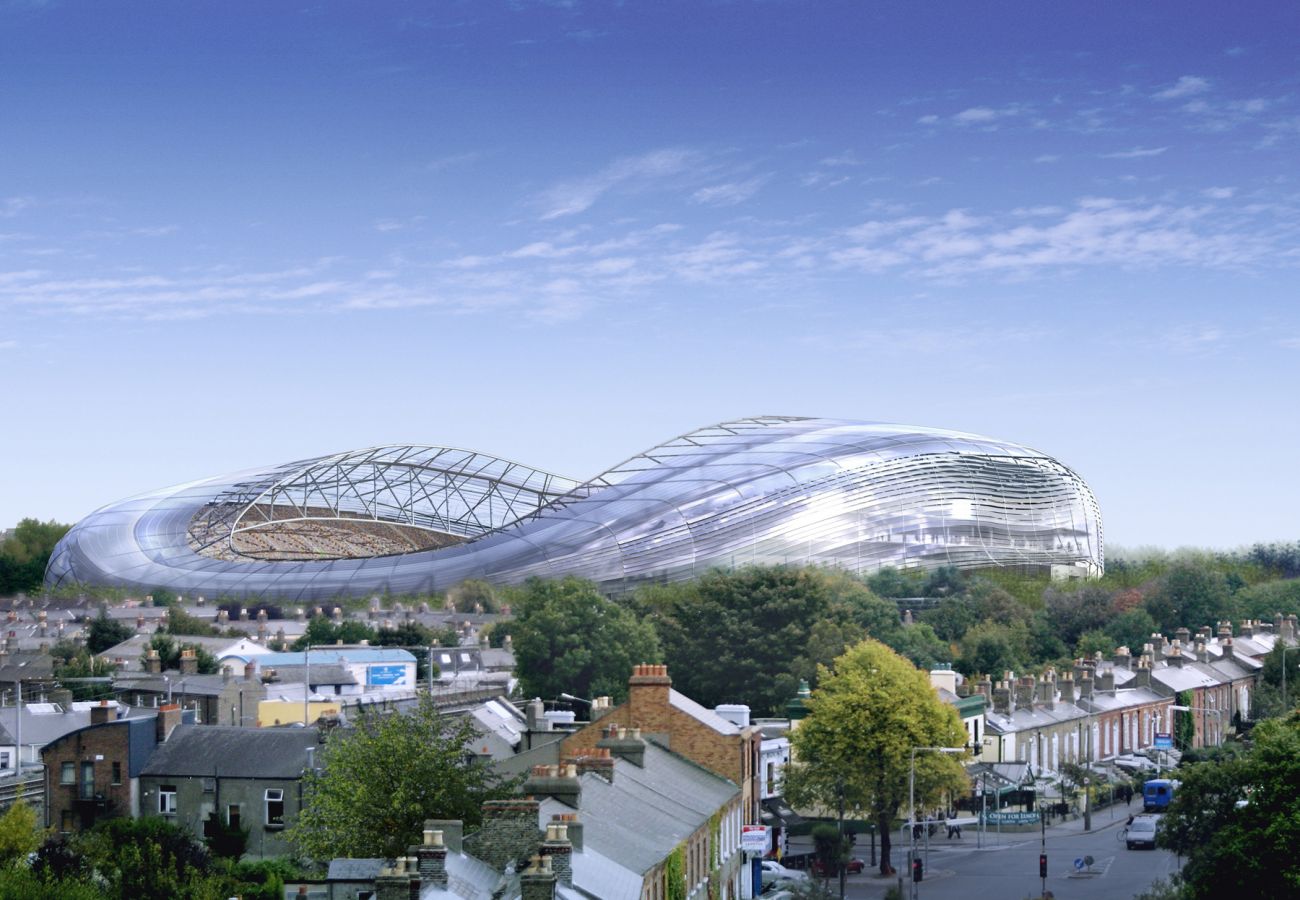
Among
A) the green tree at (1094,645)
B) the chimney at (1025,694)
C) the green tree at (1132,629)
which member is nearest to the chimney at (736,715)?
the chimney at (1025,694)

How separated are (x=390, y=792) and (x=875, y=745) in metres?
29.3

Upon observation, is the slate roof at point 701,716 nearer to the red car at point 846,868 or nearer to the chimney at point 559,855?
the red car at point 846,868

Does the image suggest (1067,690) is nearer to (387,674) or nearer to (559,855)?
(387,674)

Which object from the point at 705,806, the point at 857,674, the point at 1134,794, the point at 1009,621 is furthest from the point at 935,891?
the point at 1009,621

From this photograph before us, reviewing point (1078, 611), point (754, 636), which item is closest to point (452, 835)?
point (754, 636)

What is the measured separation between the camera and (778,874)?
6625 cm

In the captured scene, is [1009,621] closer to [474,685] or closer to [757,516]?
[757,516]

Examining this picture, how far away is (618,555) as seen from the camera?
188 metres

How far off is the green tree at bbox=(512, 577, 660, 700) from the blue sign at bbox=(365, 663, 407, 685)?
23.6ft

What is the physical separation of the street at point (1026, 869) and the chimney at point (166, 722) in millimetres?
22605

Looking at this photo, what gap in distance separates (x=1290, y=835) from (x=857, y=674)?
27320 mm

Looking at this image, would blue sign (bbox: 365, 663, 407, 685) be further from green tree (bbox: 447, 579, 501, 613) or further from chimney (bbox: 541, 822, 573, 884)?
chimney (bbox: 541, 822, 573, 884)

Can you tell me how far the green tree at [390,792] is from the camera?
52.3m

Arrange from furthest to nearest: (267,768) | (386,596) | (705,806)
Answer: (386,596), (267,768), (705,806)
